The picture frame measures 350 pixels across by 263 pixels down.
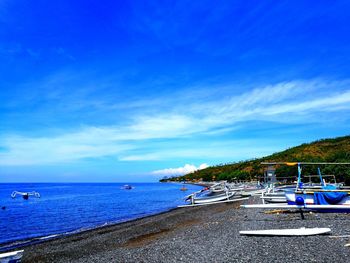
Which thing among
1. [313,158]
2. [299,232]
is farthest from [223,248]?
[313,158]

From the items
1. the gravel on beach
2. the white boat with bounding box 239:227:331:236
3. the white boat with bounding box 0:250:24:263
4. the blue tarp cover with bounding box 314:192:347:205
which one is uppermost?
the blue tarp cover with bounding box 314:192:347:205

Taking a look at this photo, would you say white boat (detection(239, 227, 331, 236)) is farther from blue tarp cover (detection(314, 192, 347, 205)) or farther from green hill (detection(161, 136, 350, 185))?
green hill (detection(161, 136, 350, 185))

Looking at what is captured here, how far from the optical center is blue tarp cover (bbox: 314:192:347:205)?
22.2 meters

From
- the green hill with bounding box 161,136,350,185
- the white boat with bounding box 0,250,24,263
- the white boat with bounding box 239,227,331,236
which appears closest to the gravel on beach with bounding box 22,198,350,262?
the white boat with bounding box 239,227,331,236

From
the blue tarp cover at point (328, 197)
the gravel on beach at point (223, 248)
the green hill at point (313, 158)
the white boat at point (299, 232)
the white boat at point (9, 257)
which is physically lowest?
the gravel on beach at point (223, 248)

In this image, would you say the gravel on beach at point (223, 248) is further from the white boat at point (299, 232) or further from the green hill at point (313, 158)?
the green hill at point (313, 158)

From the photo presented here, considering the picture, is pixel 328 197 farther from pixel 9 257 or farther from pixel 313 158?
pixel 313 158

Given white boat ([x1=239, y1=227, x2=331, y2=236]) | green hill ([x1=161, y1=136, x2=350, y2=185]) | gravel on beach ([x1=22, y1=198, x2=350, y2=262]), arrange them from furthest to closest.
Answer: green hill ([x1=161, y1=136, x2=350, y2=185]) → white boat ([x1=239, y1=227, x2=331, y2=236]) → gravel on beach ([x1=22, y1=198, x2=350, y2=262])

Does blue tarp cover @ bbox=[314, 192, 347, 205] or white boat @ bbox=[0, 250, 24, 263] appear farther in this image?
blue tarp cover @ bbox=[314, 192, 347, 205]

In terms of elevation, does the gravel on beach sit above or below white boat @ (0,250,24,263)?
below

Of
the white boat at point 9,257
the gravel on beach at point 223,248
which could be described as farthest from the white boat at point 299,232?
the white boat at point 9,257

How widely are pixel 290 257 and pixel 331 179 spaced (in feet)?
152

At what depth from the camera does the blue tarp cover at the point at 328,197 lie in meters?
22.2

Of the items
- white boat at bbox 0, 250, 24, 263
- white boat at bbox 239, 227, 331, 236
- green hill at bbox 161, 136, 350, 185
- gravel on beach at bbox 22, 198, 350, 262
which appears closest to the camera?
white boat at bbox 0, 250, 24, 263
